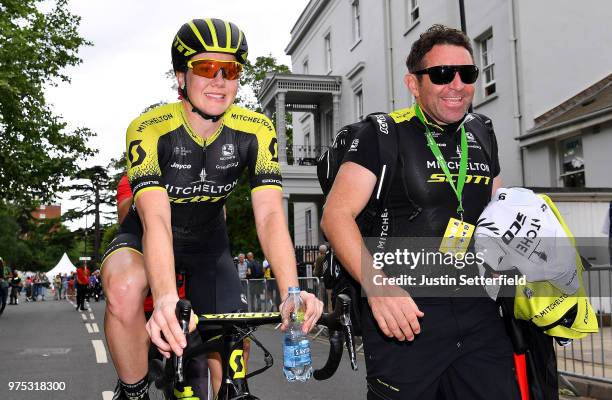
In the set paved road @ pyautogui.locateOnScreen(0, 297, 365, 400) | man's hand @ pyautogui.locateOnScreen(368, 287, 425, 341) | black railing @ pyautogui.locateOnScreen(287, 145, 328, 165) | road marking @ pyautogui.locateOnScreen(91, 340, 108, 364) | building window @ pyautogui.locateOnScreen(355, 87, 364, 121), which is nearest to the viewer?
man's hand @ pyautogui.locateOnScreen(368, 287, 425, 341)

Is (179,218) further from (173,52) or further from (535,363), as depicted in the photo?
(535,363)

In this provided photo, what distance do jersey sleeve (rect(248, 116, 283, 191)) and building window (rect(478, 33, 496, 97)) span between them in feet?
55.6

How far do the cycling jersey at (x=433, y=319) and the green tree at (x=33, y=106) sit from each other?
19810mm

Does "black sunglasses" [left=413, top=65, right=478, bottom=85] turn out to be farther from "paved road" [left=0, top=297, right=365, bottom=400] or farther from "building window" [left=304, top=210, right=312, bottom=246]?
"building window" [left=304, top=210, right=312, bottom=246]

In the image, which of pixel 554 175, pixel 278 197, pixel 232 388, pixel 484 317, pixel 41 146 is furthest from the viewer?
pixel 41 146

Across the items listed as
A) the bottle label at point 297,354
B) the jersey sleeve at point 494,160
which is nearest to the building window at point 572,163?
the jersey sleeve at point 494,160

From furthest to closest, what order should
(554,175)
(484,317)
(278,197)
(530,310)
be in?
(554,175), (278,197), (484,317), (530,310)

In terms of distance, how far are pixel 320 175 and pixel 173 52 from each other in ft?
2.77

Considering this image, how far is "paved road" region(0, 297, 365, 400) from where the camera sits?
789 cm

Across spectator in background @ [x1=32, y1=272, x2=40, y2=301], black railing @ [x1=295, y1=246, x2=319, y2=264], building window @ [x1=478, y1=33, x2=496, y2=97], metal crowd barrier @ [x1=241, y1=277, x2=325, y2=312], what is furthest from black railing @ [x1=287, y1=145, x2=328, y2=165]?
spectator in background @ [x1=32, y1=272, x2=40, y2=301]

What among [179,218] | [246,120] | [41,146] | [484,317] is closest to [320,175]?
[246,120]

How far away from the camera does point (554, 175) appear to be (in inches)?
663

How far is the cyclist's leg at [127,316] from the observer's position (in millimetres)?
2752

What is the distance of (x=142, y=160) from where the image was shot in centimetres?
281
